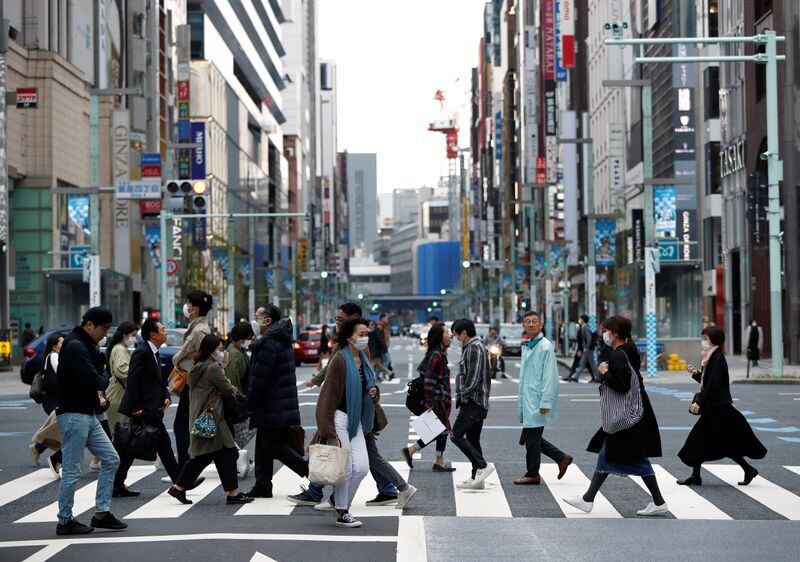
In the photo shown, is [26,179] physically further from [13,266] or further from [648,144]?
[648,144]

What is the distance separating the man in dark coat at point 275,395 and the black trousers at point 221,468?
1.21 feet

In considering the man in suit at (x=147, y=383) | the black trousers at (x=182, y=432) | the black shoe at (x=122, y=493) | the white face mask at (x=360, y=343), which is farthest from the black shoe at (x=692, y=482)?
the black shoe at (x=122, y=493)

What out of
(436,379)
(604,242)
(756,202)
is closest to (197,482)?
(436,379)

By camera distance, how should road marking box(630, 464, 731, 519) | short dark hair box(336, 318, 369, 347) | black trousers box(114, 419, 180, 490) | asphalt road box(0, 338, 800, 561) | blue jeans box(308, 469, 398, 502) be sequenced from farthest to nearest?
1. black trousers box(114, 419, 180, 490)
2. blue jeans box(308, 469, 398, 502)
3. road marking box(630, 464, 731, 519)
4. short dark hair box(336, 318, 369, 347)
5. asphalt road box(0, 338, 800, 561)

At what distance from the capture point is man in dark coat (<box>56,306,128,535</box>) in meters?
11.8

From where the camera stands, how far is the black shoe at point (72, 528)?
38.4 ft

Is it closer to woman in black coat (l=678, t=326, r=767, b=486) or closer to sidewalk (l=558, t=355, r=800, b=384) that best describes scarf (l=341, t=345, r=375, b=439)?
woman in black coat (l=678, t=326, r=767, b=486)

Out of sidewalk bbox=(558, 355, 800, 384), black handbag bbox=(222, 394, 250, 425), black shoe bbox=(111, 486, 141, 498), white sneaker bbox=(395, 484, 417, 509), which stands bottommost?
sidewalk bbox=(558, 355, 800, 384)

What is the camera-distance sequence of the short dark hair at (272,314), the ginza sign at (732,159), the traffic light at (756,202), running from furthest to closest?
1. the ginza sign at (732,159)
2. the traffic light at (756,202)
3. the short dark hair at (272,314)

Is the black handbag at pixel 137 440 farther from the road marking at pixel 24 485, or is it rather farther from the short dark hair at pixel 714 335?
the short dark hair at pixel 714 335

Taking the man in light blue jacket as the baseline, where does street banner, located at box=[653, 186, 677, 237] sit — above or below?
above

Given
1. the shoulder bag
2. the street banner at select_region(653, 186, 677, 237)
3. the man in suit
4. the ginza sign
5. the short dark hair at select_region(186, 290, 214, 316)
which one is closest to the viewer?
the shoulder bag

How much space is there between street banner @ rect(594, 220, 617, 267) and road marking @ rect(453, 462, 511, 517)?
127ft

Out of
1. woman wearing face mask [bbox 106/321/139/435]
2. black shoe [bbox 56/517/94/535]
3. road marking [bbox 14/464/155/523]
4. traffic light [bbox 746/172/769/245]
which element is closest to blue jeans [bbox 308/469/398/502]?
road marking [bbox 14/464/155/523]
